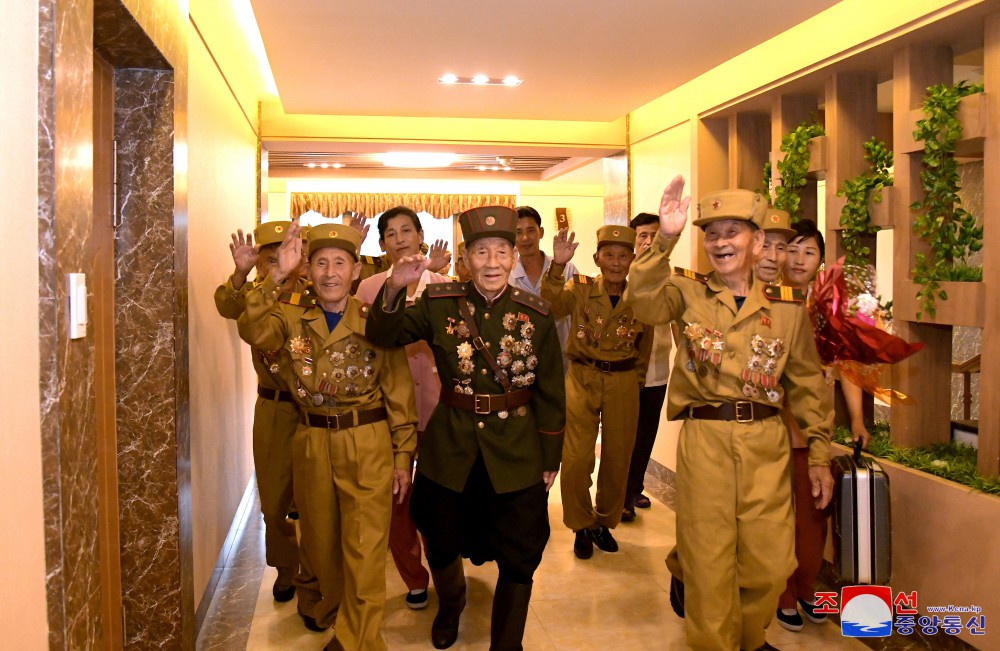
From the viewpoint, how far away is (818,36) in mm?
3912

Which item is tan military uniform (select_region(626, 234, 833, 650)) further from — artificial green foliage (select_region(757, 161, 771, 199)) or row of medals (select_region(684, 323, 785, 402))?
artificial green foliage (select_region(757, 161, 771, 199))

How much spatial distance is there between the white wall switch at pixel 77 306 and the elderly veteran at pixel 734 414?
1.72 meters

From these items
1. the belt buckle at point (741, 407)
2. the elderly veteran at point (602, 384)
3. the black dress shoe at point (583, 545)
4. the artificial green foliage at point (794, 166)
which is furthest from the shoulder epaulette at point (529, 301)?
the artificial green foliage at point (794, 166)

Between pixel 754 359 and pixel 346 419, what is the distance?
1452 mm

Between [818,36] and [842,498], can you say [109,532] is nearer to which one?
[842,498]

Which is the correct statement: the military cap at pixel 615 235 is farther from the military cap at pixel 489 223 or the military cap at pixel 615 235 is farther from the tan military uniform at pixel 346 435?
the tan military uniform at pixel 346 435

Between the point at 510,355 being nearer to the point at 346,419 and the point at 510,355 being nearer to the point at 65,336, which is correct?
the point at 346,419

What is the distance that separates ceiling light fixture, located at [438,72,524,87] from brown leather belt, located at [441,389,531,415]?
8.20 feet

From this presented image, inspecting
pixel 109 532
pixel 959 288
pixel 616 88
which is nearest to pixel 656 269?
pixel 959 288

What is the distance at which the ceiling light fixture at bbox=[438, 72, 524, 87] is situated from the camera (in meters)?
4.69

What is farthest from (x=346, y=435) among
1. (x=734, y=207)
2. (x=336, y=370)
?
(x=734, y=207)

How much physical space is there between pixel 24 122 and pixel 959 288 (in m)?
3.17

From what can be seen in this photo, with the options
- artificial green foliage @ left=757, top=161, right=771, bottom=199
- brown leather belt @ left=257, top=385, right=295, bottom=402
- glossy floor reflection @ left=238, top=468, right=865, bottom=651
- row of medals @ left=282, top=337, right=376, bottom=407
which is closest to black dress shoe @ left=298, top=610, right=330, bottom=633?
glossy floor reflection @ left=238, top=468, right=865, bottom=651

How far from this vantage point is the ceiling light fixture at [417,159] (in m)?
8.49
